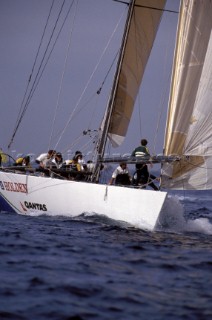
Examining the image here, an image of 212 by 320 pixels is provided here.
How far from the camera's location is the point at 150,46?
2042cm

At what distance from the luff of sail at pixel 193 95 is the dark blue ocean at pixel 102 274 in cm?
216

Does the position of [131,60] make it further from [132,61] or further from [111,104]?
[111,104]

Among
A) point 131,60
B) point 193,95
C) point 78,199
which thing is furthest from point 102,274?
point 131,60

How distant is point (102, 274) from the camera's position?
401 inches

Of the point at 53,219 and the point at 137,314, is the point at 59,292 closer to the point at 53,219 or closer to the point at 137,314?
the point at 137,314

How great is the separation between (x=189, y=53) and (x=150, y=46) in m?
3.55

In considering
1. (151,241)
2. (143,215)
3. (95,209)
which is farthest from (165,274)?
(95,209)

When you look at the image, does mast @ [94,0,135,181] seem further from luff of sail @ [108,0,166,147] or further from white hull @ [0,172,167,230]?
white hull @ [0,172,167,230]

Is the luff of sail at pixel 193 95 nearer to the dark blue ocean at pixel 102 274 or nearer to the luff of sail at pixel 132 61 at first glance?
the dark blue ocean at pixel 102 274

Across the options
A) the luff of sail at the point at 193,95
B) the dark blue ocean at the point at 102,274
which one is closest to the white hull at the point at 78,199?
the dark blue ocean at the point at 102,274

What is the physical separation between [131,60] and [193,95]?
3.84 metres

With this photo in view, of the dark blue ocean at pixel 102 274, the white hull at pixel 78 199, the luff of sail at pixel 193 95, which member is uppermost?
the luff of sail at pixel 193 95

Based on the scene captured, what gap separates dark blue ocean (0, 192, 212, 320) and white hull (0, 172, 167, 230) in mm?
770

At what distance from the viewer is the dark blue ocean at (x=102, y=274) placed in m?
8.08
